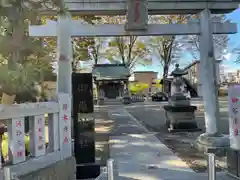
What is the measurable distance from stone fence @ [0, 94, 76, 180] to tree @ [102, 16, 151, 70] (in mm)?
31934

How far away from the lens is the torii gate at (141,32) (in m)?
7.68

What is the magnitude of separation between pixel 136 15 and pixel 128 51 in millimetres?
31352

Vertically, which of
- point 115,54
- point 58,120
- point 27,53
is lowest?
point 58,120

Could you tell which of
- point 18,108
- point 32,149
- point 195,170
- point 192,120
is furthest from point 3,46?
point 192,120

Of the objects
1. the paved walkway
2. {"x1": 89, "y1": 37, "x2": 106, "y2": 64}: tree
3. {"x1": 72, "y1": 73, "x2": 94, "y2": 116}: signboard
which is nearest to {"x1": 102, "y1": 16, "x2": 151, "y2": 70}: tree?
Answer: {"x1": 89, "y1": 37, "x2": 106, "y2": 64}: tree

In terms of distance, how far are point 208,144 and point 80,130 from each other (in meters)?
3.51

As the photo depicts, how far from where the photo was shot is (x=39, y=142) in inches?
187

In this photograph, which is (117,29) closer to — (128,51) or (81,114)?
(81,114)

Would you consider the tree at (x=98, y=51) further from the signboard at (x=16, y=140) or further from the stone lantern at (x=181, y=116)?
the signboard at (x=16, y=140)

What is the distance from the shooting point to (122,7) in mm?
8117

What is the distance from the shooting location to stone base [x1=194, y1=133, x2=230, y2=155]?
25.6ft

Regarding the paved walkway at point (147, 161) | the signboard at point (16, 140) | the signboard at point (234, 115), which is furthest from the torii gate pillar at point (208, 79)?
the signboard at point (16, 140)

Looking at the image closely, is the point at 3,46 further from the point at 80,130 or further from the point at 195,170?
the point at 195,170

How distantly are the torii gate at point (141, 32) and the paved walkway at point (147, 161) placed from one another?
5.21ft
